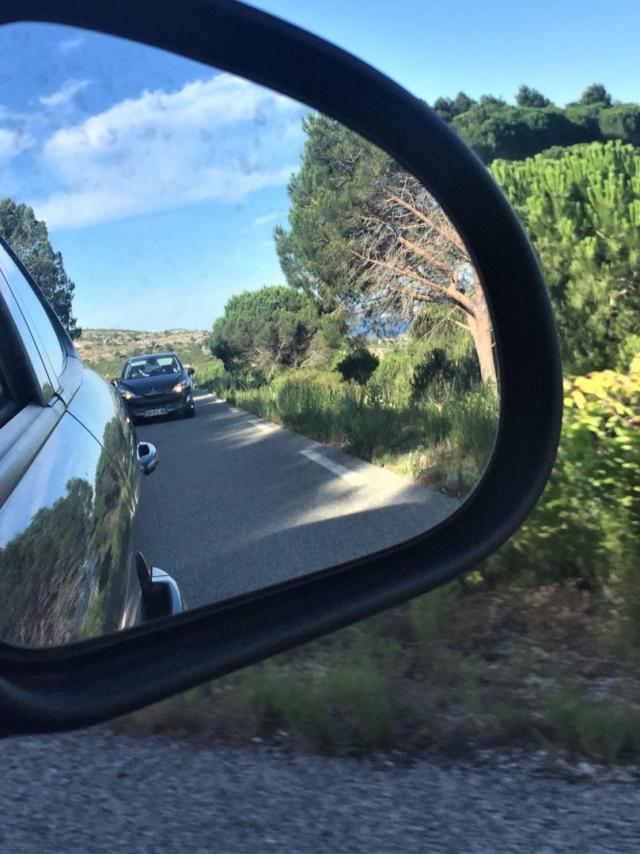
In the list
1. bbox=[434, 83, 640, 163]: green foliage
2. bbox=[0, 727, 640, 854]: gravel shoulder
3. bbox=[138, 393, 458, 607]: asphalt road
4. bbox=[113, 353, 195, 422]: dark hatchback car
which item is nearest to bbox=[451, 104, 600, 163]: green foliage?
bbox=[434, 83, 640, 163]: green foliage

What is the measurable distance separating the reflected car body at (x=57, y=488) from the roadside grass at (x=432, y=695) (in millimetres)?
1944

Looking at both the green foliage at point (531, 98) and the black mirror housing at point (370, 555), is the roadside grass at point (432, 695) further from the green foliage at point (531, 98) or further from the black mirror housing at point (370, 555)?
the green foliage at point (531, 98)

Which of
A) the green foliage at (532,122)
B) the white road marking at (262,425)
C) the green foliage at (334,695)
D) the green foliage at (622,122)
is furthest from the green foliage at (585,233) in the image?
the green foliage at (622,122)

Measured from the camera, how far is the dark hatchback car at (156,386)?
1.67m

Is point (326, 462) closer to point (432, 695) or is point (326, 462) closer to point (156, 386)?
point (156, 386)

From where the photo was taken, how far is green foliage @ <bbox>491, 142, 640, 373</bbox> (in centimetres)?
1044

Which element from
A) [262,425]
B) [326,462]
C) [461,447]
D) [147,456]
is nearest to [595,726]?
[461,447]

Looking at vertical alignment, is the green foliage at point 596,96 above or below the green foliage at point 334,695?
above

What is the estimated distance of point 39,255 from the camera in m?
1.56

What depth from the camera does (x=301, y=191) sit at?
70.4 inches

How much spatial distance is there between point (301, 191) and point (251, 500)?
54 centimetres

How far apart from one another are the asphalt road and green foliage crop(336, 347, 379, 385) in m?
0.18

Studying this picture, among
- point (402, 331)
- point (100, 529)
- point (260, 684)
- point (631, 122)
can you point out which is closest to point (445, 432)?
point (402, 331)

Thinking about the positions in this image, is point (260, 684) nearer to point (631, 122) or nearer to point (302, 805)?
point (302, 805)
